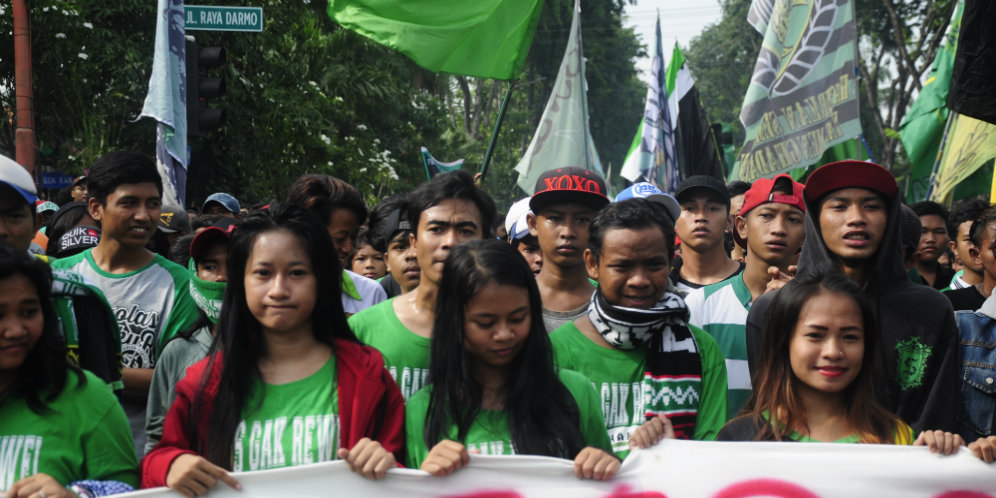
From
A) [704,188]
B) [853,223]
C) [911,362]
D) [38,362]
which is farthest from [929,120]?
[38,362]

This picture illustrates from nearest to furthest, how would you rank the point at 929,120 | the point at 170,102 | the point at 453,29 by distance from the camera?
the point at 453,29 < the point at 170,102 < the point at 929,120

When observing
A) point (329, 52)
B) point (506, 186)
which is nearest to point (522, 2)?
point (329, 52)

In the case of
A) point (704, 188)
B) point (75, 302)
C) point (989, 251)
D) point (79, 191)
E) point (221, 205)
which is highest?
point (79, 191)

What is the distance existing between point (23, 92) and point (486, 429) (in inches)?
324

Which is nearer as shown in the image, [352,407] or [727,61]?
[352,407]

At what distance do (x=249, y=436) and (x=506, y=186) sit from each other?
3643cm

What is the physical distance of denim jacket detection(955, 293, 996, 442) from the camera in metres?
3.86

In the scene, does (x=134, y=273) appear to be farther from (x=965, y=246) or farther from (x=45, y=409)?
(x=965, y=246)

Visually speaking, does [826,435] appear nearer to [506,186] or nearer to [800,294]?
[800,294]

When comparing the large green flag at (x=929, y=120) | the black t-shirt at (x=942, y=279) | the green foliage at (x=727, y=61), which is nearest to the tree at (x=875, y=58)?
the green foliage at (x=727, y=61)

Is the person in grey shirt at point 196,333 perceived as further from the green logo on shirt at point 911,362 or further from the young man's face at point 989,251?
the young man's face at point 989,251

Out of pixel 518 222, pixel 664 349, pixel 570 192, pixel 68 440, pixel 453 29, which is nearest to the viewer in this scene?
pixel 68 440

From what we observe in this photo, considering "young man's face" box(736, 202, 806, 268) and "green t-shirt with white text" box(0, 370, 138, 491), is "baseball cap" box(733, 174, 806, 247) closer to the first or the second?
"young man's face" box(736, 202, 806, 268)

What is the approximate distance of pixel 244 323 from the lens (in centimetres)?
318
